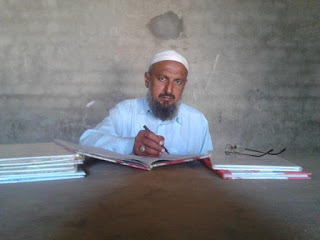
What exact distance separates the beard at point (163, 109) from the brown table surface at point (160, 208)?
1.52m

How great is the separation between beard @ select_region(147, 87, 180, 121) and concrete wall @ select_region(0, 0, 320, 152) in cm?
121

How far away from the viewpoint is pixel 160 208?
79cm

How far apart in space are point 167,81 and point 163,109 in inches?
9.4

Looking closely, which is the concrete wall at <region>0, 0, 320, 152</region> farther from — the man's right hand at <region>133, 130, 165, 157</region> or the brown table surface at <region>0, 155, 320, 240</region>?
the brown table surface at <region>0, 155, 320, 240</region>

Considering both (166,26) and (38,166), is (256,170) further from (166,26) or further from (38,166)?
(166,26)

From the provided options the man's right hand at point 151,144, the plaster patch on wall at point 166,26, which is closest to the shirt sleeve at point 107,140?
the man's right hand at point 151,144

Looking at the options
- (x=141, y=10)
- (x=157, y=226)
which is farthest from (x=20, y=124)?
(x=157, y=226)

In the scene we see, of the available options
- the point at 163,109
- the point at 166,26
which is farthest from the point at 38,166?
the point at 166,26

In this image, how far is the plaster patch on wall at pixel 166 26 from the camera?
3852 millimetres

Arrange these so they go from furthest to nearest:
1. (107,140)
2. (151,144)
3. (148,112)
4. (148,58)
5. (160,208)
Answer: (148,58), (148,112), (107,140), (151,144), (160,208)

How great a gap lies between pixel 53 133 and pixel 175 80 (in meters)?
1.98

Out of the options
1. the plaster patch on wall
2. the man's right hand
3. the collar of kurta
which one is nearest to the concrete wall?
the plaster patch on wall

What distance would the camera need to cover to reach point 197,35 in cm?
Result: 394

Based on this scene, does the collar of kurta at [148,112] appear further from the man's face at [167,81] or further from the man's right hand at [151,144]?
the man's right hand at [151,144]
